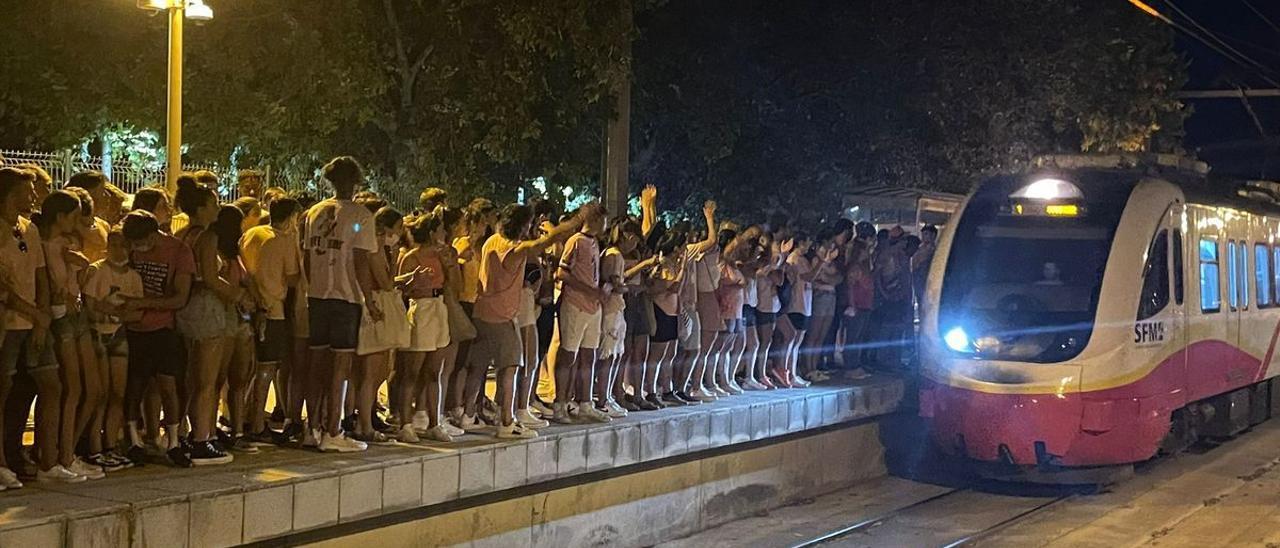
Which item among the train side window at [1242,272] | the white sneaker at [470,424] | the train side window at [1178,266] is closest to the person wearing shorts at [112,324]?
the white sneaker at [470,424]

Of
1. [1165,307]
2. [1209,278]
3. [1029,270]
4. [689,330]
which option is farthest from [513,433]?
[1209,278]

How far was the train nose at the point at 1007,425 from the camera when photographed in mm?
11641

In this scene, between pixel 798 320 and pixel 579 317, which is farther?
pixel 798 320

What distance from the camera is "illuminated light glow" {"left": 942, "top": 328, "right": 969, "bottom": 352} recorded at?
483 inches

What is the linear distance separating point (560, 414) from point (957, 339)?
409 centimetres

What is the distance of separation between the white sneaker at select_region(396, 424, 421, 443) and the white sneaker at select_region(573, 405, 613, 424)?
1615 millimetres

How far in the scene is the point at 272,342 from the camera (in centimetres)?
846

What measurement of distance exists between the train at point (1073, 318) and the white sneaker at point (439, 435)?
514 centimetres

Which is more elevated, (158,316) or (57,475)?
(158,316)

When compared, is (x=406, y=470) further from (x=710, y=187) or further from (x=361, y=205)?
(x=710, y=187)

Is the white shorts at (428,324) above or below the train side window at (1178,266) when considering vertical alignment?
below

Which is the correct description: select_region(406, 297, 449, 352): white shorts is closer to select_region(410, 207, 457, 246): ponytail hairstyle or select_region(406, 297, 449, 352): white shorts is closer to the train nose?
select_region(410, 207, 457, 246): ponytail hairstyle

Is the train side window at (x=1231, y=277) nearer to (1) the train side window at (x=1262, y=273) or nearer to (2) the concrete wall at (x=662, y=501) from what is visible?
(1) the train side window at (x=1262, y=273)

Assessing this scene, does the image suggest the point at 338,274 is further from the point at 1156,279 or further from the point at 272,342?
the point at 1156,279
